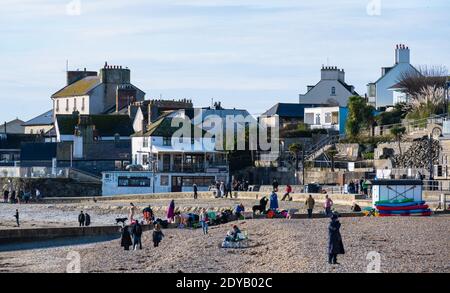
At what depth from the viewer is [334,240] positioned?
25766 millimetres

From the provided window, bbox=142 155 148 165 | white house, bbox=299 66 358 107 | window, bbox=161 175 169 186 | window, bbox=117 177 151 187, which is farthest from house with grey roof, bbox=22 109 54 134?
window, bbox=161 175 169 186

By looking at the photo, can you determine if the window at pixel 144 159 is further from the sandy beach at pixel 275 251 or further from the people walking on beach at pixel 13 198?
the sandy beach at pixel 275 251

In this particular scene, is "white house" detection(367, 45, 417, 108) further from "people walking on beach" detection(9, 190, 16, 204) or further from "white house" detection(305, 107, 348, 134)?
"people walking on beach" detection(9, 190, 16, 204)

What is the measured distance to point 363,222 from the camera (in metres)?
36.2

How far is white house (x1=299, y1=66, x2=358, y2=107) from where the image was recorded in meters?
92.2

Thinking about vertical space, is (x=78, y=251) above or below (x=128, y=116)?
below

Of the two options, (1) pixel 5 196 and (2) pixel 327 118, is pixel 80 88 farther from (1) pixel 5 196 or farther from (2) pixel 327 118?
(1) pixel 5 196

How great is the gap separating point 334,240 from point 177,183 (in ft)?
143

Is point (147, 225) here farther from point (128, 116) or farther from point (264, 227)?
point (128, 116)

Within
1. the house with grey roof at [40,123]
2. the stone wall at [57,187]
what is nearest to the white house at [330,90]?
the house with grey roof at [40,123]

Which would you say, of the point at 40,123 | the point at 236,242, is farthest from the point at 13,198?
the point at 236,242

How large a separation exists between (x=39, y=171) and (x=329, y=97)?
2657 centimetres

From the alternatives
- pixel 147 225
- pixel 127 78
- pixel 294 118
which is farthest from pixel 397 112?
pixel 147 225

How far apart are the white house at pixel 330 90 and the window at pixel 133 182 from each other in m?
25.5
